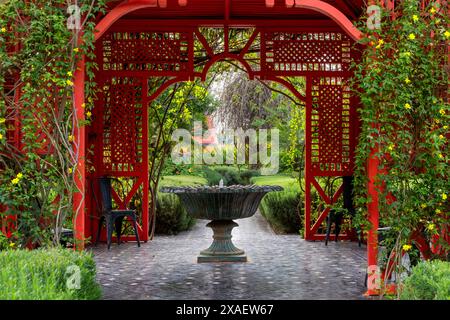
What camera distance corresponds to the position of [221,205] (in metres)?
7.56

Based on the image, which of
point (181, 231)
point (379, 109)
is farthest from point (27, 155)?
point (181, 231)

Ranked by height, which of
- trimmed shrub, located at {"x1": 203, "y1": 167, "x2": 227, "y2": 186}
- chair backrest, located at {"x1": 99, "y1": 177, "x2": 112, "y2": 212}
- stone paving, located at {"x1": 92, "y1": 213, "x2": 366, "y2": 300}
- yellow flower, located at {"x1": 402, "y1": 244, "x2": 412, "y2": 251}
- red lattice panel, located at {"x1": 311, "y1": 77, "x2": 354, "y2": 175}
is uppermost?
red lattice panel, located at {"x1": 311, "y1": 77, "x2": 354, "y2": 175}

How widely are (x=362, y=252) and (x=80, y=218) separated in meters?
4.02

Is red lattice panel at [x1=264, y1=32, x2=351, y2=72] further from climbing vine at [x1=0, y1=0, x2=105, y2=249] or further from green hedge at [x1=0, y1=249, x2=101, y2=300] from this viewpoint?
green hedge at [x1=0, y1=249, x2=101, y2=300]

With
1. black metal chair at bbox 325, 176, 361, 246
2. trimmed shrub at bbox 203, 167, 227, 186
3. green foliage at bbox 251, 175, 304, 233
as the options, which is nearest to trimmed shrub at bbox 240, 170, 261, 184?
trimmed shrub at bbox 203, 167, 227, 186

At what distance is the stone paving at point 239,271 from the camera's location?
584 centimetres

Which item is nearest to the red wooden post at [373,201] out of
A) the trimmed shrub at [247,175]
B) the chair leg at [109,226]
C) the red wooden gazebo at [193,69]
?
the red wooden gazebo at [193,69]

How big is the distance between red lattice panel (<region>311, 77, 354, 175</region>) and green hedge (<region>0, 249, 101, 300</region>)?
16.6ft

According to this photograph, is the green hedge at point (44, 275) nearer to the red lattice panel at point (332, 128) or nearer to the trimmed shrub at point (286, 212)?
the red lattice panel at point (332, 128)

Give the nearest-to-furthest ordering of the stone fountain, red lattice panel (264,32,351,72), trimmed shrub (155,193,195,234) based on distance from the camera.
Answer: the stone fountain
red lattice panel (264,32,351,72)
trimmed shrub (155,193,195,234)

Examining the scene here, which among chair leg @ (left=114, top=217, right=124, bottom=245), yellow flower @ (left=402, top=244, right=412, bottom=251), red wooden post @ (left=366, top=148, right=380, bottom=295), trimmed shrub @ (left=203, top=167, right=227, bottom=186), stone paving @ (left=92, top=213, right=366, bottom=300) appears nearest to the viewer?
yellow flower @ (left=402, top=244, right=412, bottom=251)

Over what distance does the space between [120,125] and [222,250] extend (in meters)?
2.51

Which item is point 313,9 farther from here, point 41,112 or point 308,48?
point 308,48

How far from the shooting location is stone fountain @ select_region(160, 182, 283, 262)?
745 cm
